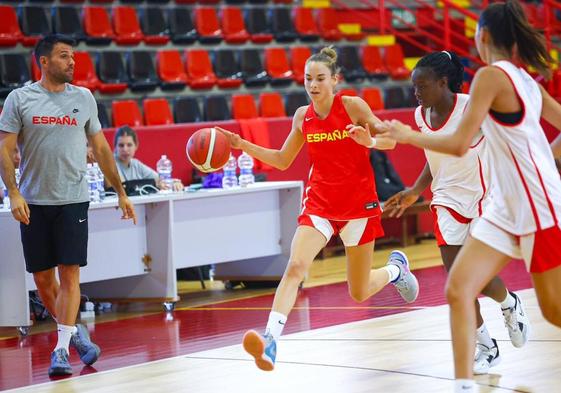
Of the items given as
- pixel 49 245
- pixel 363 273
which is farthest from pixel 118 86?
pixel 363 273

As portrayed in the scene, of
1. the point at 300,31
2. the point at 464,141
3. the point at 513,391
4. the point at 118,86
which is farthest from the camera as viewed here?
the point at 300,31

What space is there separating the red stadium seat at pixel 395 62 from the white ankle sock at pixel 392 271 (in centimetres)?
822

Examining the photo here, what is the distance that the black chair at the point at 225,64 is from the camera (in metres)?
13.2

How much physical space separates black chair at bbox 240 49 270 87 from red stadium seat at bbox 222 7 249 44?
16.5 inches

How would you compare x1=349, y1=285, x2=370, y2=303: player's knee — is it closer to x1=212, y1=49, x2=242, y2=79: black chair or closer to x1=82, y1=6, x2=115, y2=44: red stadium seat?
x1=82, y1=6, x2=115, y2=44: red stadium seat

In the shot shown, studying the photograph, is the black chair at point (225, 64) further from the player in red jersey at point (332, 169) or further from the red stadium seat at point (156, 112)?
the player in red jersey at point (332, 169)

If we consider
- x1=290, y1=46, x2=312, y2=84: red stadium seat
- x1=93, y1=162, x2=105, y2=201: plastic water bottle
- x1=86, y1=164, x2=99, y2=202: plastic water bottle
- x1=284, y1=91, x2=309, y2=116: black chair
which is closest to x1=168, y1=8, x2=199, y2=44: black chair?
x1=290, y1=46, x2=312, y2=84: red stadium seat

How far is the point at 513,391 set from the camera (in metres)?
5.00

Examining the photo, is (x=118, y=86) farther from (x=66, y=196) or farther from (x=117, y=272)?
(x=66, y=196)

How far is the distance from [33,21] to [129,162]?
3489mm

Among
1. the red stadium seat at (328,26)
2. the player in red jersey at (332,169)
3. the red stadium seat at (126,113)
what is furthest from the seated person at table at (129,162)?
the red stadium seat at (328,26)

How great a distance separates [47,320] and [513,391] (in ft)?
15.0

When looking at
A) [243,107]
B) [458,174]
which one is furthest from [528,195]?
[243,107]

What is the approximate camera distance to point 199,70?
12953 mm
